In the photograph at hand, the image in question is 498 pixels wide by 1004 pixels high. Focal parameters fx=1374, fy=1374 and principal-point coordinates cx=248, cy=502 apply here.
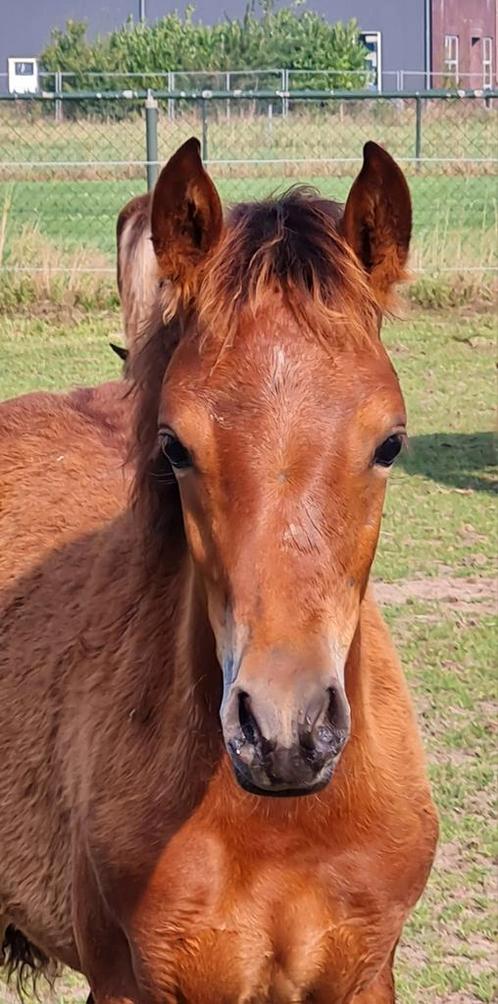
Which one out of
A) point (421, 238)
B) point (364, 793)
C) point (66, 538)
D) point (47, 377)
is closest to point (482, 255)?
point (421, 238)

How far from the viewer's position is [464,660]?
16.6 ft

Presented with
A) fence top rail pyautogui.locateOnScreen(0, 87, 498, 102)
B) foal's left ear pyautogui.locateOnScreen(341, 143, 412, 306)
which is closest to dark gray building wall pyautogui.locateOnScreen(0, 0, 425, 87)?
fence top rail pyautogui.locateOnScreen(0, 87, 498, 102)

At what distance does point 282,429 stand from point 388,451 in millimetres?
181

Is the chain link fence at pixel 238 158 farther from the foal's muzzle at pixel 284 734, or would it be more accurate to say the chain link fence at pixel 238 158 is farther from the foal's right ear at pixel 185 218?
the foal's muzzle at pixel 284 734

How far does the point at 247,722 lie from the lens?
1742 millimetres

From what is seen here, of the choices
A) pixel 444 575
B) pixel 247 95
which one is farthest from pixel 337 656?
pixel 247 95

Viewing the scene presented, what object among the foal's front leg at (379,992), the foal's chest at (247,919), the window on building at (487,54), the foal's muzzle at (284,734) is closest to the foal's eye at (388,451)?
the foal's muzzle at (284,734)

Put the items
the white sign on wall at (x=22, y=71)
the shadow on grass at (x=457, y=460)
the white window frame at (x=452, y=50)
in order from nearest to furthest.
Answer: the shadow on grass at (x=457, y=460) → the white sign on wall at (x=22, y=71) → the white window frame at (x=452, y=50)

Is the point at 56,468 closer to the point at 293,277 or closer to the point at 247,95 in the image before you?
the point at 293,277

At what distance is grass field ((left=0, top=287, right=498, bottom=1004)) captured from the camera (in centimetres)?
349

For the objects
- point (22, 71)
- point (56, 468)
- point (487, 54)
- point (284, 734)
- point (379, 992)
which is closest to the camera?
point (284, 734)

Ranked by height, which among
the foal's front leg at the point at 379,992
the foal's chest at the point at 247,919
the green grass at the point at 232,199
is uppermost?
the green grass at the point at 232,199

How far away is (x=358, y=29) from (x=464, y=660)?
1404 inches

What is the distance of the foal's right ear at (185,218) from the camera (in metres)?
2.08
